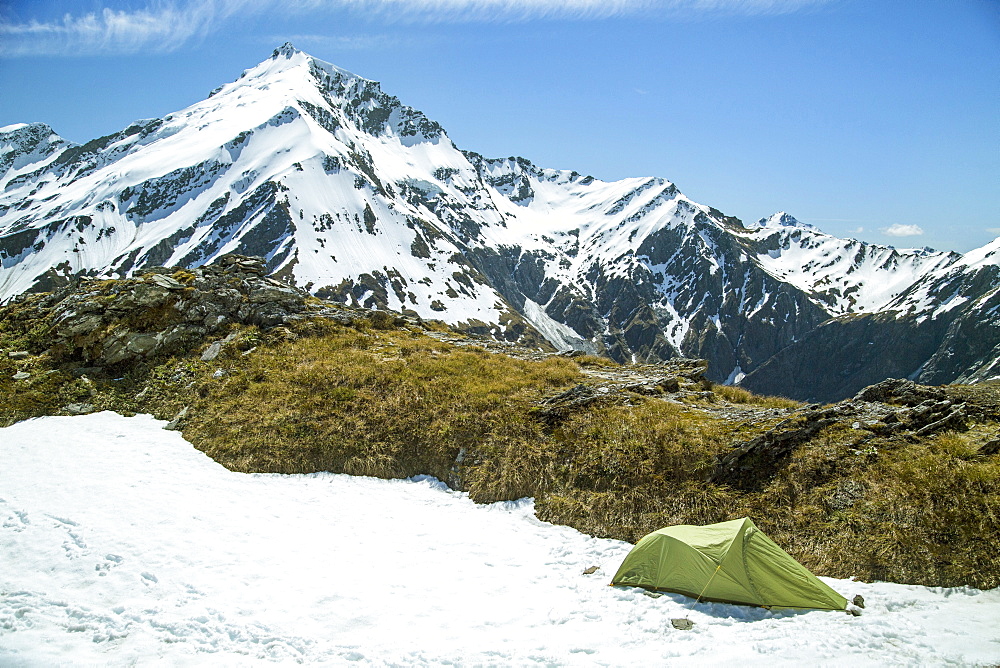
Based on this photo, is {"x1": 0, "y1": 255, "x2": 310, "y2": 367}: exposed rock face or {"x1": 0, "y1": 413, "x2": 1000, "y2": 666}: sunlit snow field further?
{"x1": 0, "y1": 255, "x2": 310, "y2": 367}: exposed rock face

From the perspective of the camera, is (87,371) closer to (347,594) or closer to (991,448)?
(347,594)

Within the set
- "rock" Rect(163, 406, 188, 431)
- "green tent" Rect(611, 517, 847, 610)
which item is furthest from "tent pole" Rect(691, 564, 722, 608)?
"rock" Rect(163, 406, 188, 431)

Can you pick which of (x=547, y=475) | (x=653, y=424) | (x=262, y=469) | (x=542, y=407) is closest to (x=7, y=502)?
→ (x=262, y=469)

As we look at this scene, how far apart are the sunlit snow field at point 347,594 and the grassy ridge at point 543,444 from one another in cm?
121

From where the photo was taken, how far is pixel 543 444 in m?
18.1

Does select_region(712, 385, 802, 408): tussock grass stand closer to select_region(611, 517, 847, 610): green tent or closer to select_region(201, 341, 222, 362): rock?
select_region(611, 517, 847, 610): green tent

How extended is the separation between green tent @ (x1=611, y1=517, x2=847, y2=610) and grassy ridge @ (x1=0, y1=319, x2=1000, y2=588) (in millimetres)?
1583

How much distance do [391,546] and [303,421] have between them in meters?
8.27

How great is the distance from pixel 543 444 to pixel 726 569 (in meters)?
7.92

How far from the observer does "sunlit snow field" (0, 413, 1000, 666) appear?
927cm

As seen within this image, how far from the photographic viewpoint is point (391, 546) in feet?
45.1

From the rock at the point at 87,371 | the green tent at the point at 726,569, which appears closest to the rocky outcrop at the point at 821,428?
the green tent at the point at 726,569

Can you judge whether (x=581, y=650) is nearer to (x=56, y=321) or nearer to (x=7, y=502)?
(x=7, y=502)

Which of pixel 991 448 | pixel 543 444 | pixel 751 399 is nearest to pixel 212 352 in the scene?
pixel 543 444
